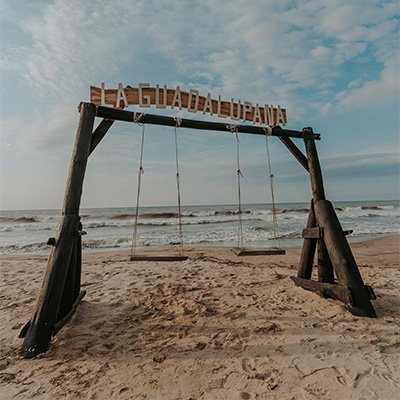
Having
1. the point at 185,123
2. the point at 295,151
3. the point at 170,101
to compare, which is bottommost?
the point at 295,151

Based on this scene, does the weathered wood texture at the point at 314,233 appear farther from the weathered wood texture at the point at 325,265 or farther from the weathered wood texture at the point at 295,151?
the weathered wood texture at the point at 295,151

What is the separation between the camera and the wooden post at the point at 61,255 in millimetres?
3178

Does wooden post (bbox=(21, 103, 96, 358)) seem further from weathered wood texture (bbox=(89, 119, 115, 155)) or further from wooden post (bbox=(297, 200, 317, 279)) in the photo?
wooden post (bbox=(297, 200, 317, 279))

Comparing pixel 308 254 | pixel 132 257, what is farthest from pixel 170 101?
pixel 308 254

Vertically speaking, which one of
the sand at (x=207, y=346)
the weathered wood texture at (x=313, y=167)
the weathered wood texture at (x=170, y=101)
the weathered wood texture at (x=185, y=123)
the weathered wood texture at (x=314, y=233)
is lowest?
the sand at (x=207, y=346)

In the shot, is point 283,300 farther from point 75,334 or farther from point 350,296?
point 75,334

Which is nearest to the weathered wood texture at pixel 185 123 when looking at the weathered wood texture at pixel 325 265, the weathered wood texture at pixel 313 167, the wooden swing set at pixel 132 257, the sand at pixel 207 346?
the wooden swing set at pixel 132 257

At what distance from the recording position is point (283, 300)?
4645mm

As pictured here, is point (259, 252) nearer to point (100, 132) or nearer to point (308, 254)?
point (308, 254)

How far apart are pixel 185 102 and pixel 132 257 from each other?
2.83m

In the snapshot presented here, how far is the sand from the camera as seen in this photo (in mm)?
2555

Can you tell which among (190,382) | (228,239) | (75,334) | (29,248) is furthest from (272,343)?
(29,248)

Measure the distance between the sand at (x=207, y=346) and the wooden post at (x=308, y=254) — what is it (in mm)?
395

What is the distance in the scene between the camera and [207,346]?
129 inches
